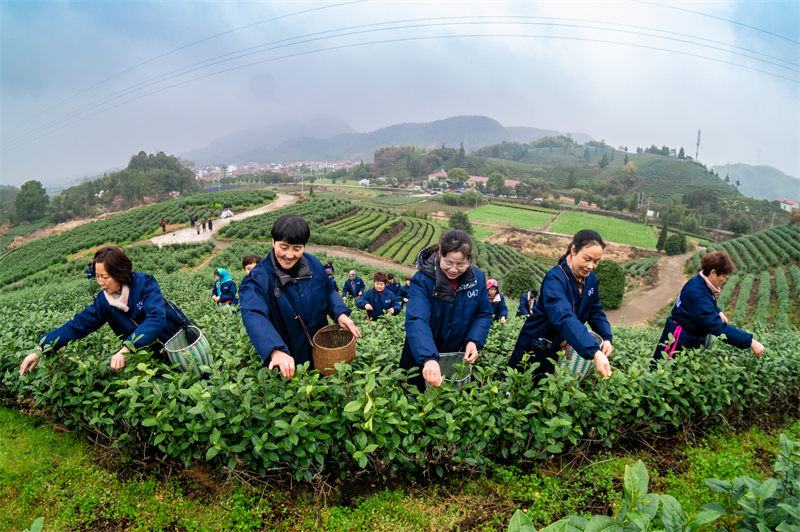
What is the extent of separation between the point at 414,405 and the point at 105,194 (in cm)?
9780

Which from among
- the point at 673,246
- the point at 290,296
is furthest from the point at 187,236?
the point at 673,246

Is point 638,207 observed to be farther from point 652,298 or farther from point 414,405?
point 414,405

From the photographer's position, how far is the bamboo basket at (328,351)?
8.38 ft

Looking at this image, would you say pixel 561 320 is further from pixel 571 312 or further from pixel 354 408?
pixel 354 408

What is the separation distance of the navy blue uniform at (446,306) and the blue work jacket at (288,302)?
0.61 meters

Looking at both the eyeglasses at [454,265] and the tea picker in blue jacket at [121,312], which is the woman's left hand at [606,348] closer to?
the eyeglasses at [454,265]

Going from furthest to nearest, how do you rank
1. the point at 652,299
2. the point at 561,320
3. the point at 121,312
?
the point at 652,299 < the point at 121,312 < the point at 561,320

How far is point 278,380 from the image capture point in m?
2.39

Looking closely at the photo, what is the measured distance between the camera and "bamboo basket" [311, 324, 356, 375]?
2555 mm

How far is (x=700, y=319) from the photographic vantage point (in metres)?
3.45

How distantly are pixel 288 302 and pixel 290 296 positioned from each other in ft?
0.15

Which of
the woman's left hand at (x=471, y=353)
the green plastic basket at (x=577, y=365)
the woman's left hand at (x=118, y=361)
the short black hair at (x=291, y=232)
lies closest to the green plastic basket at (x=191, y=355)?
the woman's left hand at (x=118, y=361)

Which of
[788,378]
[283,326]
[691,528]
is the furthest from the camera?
[788,378]

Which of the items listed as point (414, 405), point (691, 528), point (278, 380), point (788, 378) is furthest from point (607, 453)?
point (278, 380)
